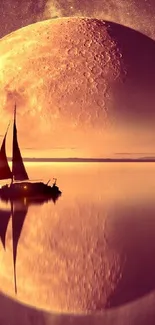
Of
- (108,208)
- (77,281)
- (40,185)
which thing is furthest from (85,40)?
(77,281)

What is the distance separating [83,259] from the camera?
78.4ft

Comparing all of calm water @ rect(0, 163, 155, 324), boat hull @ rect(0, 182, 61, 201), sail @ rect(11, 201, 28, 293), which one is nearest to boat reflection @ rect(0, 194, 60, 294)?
sail @ rect(11, 201, 28, 293)

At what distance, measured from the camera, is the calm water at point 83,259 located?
62.1 ft

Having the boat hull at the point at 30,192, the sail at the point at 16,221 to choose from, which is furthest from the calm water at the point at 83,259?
the boat hull at the point at 30,192

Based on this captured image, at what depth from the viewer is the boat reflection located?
2841 cm

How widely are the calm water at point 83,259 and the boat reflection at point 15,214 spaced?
9.0 inches

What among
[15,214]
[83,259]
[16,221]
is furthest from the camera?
[15,214]

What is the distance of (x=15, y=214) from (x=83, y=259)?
15.8 meters

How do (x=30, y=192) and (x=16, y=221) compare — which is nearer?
(x=16, y=221)

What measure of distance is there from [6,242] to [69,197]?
23.1 meters

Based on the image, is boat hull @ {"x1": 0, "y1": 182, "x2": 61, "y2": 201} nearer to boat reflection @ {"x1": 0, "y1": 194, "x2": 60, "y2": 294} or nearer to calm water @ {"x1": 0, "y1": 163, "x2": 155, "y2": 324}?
boat reflection @ {"x1": 0, "y1": 194, "x2": 60, "y2": 294}

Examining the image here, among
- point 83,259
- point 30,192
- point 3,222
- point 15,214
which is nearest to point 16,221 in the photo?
point 3,222

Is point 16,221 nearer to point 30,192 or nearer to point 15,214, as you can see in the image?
point 15,214

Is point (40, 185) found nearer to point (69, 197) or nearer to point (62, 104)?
point (69, 197)
